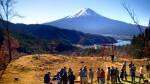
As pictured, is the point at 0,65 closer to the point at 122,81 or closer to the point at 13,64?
the point at 13,64

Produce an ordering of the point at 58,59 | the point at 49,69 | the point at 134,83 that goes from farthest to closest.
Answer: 1. the point at 58,59
2. the point at 49,69
3. the point at 134,83

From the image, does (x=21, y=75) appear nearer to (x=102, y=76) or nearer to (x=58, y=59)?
(x=58, y=59)

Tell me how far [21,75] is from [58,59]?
43.0 feet

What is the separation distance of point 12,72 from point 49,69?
16.9ft

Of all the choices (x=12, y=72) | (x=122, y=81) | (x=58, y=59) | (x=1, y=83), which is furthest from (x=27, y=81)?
(x=58, y=59)

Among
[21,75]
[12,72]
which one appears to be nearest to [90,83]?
[21,75]

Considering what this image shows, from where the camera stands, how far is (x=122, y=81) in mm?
32406

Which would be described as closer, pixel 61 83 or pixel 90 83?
pixel 61 83

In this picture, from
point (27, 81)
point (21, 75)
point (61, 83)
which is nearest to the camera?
point (61, 83)

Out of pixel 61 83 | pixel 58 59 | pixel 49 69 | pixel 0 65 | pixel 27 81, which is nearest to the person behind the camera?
pixel 61 83

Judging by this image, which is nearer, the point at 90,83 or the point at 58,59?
the point at 90,83

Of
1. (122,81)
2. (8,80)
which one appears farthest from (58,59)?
(122,81)

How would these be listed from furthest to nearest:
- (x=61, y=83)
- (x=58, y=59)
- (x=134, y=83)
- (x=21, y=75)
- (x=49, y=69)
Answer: (x=58, y=59) → (x=49, y=69) → (x=21, y=75) → (x=134, y=83) → (x=61, y=83)

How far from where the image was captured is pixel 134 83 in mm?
30969
